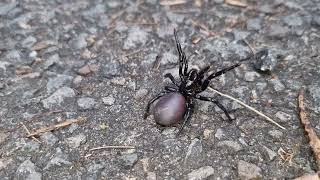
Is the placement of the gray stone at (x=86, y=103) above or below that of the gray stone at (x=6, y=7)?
below

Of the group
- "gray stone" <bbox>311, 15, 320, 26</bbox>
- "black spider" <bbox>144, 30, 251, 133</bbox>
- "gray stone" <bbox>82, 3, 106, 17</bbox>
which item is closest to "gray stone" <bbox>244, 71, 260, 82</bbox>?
"black spider" <bbox>144, 30, 251, 133</bbox>

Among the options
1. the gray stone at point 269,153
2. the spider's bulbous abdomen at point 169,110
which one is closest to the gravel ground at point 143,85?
the gray stone at point 269,153

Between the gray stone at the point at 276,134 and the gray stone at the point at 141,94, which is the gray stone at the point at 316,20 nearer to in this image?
the gray stone at the point at 276,134

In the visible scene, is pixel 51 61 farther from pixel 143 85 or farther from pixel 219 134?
pixel 219 134

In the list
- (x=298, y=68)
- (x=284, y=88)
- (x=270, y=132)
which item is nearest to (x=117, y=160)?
(x=270, y=132)

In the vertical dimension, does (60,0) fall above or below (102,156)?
above

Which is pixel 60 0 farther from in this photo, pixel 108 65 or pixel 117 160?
pixel 117 160
